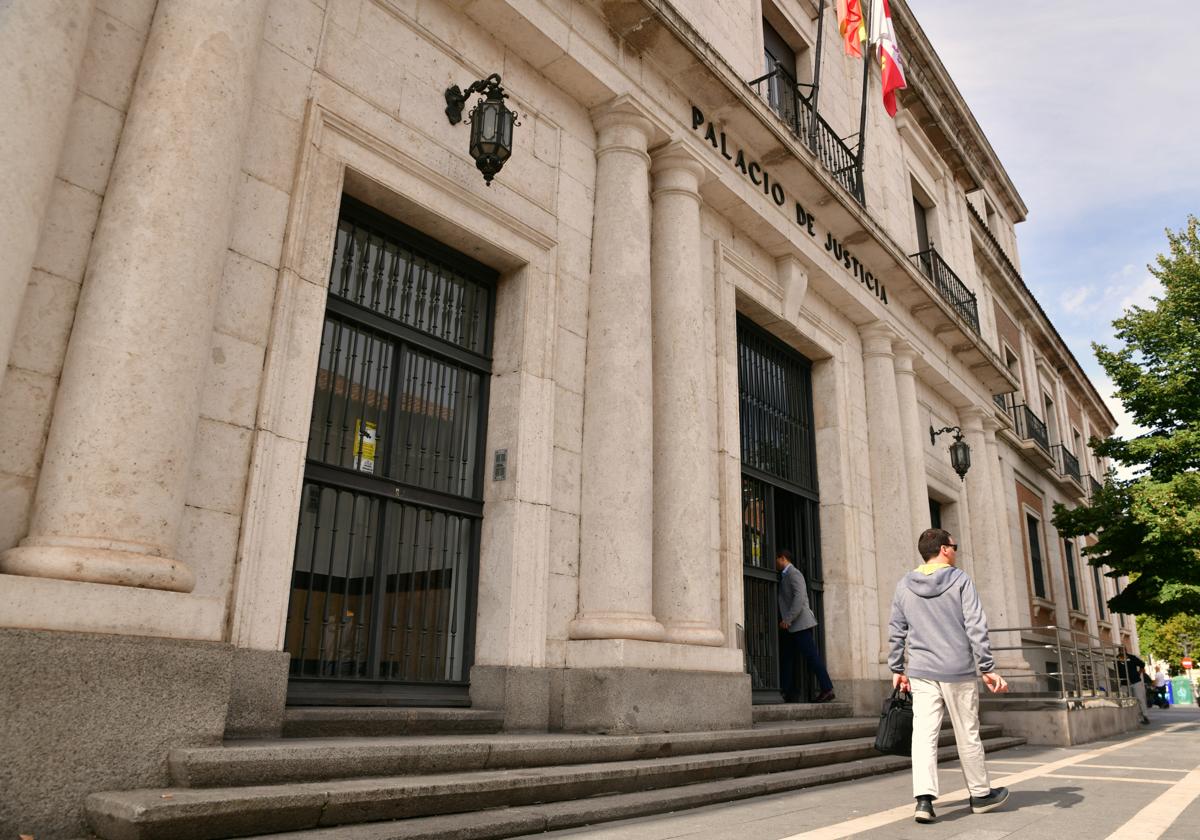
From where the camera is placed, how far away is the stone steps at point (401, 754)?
3.76 meters

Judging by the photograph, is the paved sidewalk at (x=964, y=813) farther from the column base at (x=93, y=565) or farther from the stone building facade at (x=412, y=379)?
the column base at (x=93, y=565)

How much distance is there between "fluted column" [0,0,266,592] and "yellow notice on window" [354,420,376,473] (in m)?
1.84

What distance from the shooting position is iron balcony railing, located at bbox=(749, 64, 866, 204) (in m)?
12.3

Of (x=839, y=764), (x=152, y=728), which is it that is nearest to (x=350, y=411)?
(x=152, y=728)

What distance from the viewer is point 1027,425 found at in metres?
22.2

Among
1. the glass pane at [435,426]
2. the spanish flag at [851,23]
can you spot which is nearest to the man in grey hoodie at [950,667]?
the glass pane at [435,426]

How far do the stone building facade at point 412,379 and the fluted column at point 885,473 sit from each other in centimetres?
6

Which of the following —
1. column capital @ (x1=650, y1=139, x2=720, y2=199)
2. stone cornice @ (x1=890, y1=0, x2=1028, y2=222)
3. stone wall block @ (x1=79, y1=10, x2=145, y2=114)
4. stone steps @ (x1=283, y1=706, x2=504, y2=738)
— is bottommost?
stone steps @ (x1=283, y1=706, x2=504, y2=738)

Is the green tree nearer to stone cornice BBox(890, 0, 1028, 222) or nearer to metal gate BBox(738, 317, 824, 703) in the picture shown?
stone cornice BBox(890, 0, 1028, 222)

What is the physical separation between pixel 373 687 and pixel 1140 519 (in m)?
17.0

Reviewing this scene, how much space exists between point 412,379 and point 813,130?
27.1ft

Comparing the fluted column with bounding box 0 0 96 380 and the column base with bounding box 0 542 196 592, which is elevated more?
the fluted column with bounding box 0 0 96 380

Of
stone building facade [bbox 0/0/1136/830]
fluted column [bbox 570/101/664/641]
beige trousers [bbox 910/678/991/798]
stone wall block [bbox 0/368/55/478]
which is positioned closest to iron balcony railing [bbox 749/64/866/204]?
stone building facade [bbox 0/0/1136/830]

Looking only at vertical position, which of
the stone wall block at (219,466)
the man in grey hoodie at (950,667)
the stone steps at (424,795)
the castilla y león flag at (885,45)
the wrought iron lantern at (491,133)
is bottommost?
the stone steps at (424,795)
